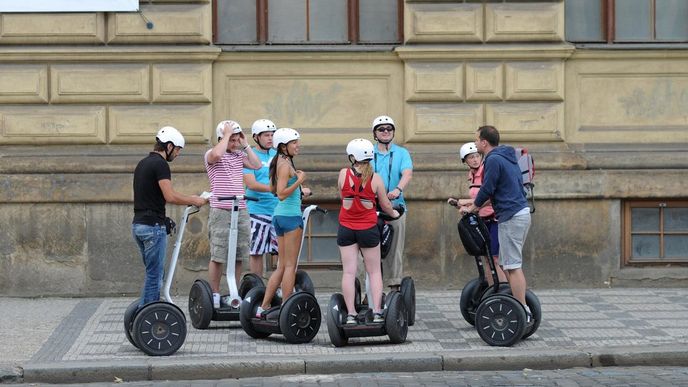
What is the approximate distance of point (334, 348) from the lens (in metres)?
11.2

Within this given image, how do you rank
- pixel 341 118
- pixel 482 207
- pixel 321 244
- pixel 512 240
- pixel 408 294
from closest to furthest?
pixel 512 240 < pixel 482 207 < pixel 408 294 < pixel 341 118 < pixel 321 244

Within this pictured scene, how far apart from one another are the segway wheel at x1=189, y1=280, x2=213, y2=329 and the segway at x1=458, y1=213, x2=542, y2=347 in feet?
7.40

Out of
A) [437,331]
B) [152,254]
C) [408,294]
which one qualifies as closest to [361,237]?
Result: [408,294]

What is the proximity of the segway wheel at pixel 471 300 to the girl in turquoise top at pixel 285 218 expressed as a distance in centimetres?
162

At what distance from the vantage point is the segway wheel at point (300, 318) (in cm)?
1130

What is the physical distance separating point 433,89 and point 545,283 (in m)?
2.41

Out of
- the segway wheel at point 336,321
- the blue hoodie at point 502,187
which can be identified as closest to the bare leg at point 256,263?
the segway wheel at point 336,321

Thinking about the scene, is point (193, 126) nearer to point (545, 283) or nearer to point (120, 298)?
point (120, 298)

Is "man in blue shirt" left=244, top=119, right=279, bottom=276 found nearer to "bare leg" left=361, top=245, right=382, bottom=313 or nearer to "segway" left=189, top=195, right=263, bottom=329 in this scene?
"segway" left=189, top=195, right=263, bottom=329

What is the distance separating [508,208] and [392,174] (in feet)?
4.79

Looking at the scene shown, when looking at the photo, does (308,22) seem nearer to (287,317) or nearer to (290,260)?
(290,260)

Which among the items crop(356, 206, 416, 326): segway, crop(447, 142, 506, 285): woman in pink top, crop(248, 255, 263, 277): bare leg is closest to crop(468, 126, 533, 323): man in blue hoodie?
crop(447, 142, 506, 285): woman in pink top

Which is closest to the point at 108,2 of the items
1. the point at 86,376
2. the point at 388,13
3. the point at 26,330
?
the point at 388,13

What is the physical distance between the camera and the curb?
10328 millimetres
